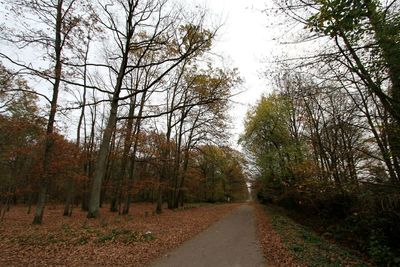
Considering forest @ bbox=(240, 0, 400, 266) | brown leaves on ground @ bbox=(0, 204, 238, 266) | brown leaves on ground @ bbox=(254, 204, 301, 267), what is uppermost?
forest @ bbox=(240, 0, 400, 266)

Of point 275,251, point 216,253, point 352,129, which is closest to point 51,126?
point 216,253

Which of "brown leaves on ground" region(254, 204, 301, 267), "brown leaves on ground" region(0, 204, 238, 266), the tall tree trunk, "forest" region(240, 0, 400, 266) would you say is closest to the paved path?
"brown leaves on ground" region(254, 204, 301, 267)

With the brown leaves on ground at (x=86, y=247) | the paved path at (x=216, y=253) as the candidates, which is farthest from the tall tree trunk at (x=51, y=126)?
the paved path at (x=216, y=253)

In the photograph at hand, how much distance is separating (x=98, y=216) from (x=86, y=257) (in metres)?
6.17

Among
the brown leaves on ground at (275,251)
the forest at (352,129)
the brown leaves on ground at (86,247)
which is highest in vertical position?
the forest at (352,129)

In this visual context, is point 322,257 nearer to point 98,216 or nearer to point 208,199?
point 98,216

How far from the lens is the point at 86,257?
20.8 feet

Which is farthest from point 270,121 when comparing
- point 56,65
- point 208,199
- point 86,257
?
point 208,199

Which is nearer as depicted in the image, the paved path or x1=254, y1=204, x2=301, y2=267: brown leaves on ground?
the paved path

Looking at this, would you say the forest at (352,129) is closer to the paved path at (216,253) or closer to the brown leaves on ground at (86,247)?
the paved path at (216,253)

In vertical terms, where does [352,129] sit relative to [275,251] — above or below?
above

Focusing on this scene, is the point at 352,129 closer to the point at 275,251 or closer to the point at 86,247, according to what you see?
the point at 275,251

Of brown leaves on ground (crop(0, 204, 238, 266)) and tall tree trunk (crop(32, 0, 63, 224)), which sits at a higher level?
tall tree trunk (crop(32, 0, 63, 224))

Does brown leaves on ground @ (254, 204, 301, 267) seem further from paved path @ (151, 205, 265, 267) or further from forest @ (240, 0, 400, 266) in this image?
forest @ (240, 0, 400, 266)
